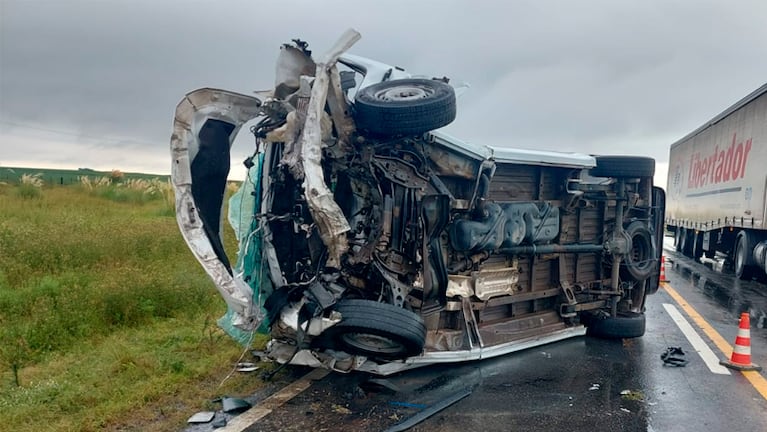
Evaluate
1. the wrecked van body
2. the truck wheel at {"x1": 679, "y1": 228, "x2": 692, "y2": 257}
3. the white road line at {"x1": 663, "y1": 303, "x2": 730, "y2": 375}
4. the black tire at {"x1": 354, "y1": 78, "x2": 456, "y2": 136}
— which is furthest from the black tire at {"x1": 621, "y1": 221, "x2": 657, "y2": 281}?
the truck wheel at {"x1": 679, "y1": 228, "x2": 692, "y2": 257}

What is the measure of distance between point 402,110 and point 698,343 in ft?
15.2

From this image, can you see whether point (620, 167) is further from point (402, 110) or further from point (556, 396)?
point (402, 110)

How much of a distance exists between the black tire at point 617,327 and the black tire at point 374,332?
3.22 metres

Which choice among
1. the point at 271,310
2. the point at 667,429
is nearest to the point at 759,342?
the point at 667,429

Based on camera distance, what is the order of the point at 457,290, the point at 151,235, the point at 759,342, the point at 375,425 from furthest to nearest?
the point at 151,235 → the point at 759,342 → the point at 457,290 → the point at 375,425

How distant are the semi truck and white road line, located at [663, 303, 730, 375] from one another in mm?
4293

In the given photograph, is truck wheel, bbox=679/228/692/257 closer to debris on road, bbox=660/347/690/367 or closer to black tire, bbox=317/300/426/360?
debris on road, bbox=660/347/690/367

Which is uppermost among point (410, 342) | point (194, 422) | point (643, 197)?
point (643, 197)

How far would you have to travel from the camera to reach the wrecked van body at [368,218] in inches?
147

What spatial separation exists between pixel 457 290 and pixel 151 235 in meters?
6.23

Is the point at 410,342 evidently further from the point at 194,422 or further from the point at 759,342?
the point at 759,342

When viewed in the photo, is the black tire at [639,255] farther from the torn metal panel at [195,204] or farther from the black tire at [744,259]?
the black tire at [744,259]

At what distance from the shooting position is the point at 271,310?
3.98 meters

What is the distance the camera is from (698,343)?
625 centimetres
